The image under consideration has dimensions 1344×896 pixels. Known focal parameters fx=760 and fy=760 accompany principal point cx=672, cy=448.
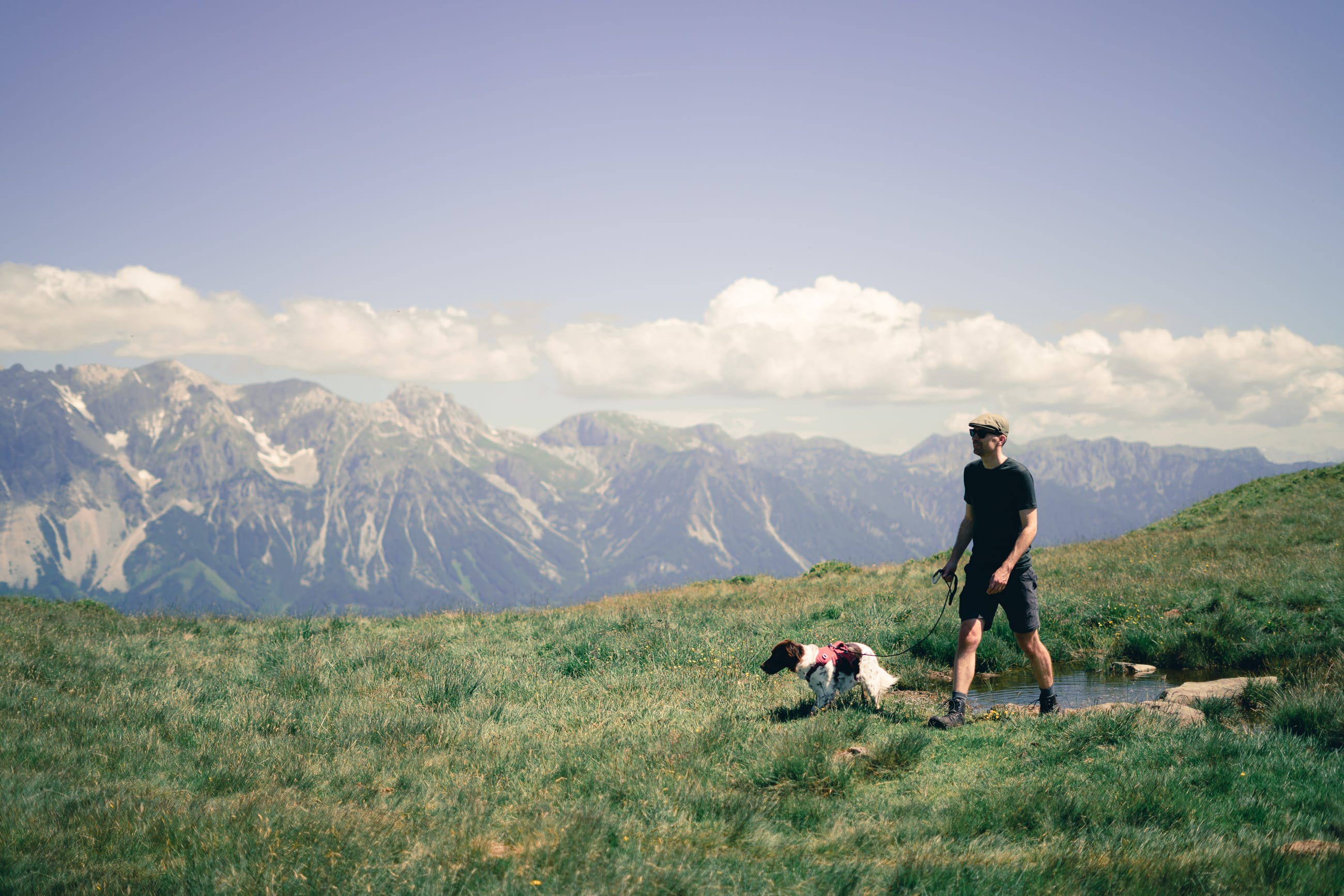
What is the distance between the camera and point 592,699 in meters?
8.49

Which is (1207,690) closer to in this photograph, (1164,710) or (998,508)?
(1164,710)

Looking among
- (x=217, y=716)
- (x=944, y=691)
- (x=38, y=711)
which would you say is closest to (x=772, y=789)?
(x=944, y=691)

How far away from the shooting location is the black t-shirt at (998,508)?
7445 millimetres

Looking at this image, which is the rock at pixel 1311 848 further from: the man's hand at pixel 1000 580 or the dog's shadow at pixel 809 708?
the dog's shadow at pixel 809 708

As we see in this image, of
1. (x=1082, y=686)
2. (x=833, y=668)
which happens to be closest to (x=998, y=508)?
(x=833, y=668)

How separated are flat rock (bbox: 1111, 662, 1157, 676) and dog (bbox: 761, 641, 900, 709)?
3.88 metres

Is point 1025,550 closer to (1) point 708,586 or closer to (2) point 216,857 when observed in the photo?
(2) point 216,857

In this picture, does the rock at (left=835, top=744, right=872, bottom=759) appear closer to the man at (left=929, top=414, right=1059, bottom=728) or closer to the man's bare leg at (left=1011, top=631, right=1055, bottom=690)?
the man at (left=929, top=414, right=1059, bottom=728)

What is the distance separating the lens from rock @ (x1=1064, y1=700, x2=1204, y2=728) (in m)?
6.79

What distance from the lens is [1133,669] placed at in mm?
9836

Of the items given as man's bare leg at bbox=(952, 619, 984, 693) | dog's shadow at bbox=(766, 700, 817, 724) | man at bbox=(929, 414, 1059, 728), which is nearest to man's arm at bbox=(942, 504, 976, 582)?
man at bbox=(929, 414, 1059, 728)

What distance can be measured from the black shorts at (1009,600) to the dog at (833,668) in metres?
1.09

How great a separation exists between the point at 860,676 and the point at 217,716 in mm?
6492

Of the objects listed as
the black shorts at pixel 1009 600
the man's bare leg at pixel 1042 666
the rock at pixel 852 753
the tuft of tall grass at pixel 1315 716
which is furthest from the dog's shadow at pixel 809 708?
the tuft of tall grass at pixel 1315 716
